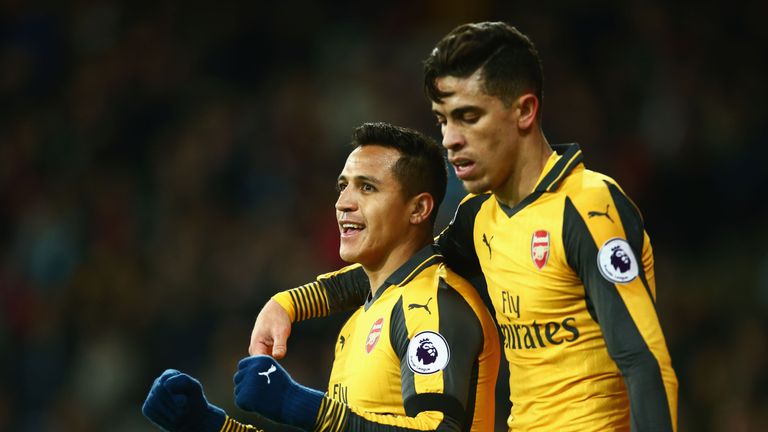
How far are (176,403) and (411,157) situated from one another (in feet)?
3.71

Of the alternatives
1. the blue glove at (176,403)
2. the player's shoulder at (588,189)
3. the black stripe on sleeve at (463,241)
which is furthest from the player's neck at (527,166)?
the blue glove at (176,403)

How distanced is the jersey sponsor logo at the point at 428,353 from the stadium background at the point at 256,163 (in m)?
3.33

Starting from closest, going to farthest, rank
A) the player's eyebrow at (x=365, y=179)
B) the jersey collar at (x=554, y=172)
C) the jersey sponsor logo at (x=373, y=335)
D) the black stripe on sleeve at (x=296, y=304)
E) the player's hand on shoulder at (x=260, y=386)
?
the player's hand on shoulder at (x=260, y=386), the jersey collar at (x=554, y=172), the jersey sponsor logo at (x=373, y=335), the player's eyebrow at (x=365, y=179), the black stripe on sleeve at (x=296, y=304)

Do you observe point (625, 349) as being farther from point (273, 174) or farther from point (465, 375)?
point (273, 174)

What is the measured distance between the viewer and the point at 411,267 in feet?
12.1

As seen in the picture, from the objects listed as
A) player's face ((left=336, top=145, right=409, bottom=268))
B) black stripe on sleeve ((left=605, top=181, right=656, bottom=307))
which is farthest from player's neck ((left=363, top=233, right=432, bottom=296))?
black stripe on sleeve ((left=605, top=181, right=656, bottom=307))

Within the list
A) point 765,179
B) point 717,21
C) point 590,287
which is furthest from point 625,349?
Answer: point 717,21

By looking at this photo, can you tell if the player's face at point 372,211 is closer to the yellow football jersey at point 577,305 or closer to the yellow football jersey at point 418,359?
the yellow football jersey at point 418,359

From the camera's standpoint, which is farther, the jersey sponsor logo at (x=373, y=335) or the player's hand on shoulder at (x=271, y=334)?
the player's hand on shoulder at (x=271, y=334)

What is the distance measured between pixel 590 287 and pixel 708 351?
4010 millimetres

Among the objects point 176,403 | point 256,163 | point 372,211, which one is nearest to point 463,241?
point 372,211

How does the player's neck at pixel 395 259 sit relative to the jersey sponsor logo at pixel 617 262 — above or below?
above

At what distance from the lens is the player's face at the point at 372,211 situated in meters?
3.76

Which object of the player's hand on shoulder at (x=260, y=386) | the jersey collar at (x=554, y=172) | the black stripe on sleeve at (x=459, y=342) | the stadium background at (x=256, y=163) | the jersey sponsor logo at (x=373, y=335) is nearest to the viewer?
the player's hand on shoulder at (x=260, y=386)
